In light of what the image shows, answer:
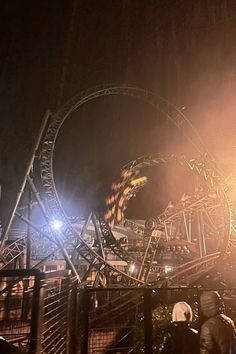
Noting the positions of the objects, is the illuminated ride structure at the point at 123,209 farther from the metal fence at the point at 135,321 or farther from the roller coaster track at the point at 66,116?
the metal fence at the point at 135,321

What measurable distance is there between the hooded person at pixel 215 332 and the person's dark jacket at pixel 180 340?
0.63 feet

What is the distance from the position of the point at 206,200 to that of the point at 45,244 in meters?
17.2

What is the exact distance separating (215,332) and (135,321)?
6205 millimetres

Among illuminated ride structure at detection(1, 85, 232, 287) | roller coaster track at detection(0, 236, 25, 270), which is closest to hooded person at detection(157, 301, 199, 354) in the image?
illuminated ride structure at detection(1, 85, 232, 287)

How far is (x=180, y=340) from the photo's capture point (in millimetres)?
4090

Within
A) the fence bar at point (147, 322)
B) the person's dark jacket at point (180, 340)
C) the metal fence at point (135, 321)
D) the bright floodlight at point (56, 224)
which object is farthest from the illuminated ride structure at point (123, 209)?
the person's dark jacket at point (180, 340)

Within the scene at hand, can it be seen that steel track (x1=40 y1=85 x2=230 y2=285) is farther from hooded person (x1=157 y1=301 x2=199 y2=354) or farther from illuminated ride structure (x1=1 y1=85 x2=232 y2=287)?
hooded person (x1=157 y1=301 x2=199 y2=354)

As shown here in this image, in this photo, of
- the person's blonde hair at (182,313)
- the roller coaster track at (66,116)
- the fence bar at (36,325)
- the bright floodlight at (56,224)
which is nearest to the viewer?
the fence bar at (36,325)

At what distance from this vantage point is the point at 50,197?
44.7 ft

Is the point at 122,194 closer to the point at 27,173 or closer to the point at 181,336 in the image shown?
the point at 27,173

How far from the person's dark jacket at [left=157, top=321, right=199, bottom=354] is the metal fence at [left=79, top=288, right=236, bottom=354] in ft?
0.97

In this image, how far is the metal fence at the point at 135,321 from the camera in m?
4.60

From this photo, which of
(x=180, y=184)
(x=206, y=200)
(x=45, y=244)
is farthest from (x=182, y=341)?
(x=45, y=244)

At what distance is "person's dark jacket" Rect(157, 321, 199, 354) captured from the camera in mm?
4062
